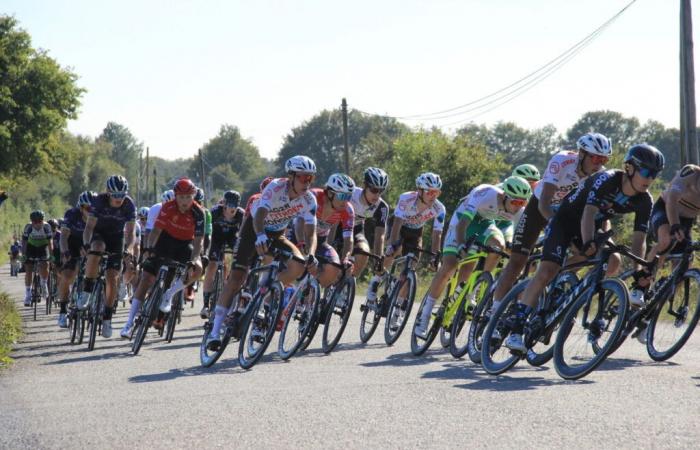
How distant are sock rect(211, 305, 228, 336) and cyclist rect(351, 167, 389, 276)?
2621mm

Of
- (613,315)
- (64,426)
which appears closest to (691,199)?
(613,315)

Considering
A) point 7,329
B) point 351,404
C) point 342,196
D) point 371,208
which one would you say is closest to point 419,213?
point 371,208

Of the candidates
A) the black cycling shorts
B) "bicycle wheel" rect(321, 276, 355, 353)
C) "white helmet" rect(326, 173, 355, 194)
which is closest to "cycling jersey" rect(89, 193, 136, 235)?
"white helmet" rect(326, 173, 355, 194)

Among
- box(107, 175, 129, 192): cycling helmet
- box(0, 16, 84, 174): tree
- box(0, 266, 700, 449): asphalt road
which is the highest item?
box(0, 16, 84, 174): tree

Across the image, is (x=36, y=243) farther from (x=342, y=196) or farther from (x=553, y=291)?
(x=553, y=291)

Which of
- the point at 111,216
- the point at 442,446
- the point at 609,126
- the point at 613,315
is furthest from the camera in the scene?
the point at 609,126

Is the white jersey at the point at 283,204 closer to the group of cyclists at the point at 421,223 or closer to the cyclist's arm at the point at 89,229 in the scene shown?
the group of cyclists at the point at 421,223

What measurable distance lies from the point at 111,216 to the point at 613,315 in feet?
24.5

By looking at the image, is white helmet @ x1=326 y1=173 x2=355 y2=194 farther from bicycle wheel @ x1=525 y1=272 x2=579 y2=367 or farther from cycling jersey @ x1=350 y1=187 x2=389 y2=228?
bicycle wheel @ x1=525 y1=272 x2=579 y2=367

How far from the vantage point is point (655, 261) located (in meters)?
8.09

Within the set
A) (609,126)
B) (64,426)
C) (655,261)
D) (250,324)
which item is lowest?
(64,426)

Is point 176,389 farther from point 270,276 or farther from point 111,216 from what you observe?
point 111,216

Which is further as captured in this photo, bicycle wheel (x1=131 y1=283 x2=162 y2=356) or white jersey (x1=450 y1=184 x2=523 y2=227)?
bicycle wheel (x1=131 y1=283 x2=162 y2=356)

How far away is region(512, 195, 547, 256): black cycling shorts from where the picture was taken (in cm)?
937
